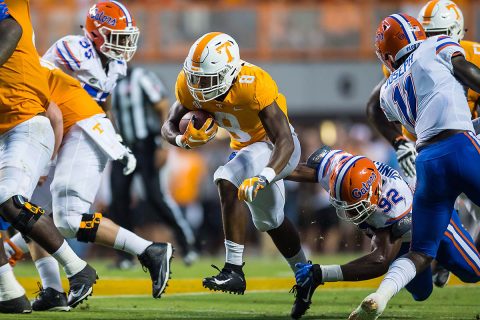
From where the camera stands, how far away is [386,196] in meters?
5.75

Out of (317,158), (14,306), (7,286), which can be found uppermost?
(317,158)

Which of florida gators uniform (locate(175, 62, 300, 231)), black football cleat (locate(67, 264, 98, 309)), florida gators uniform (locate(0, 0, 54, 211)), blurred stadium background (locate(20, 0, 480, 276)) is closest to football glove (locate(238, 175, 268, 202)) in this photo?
florida gators uniform (locate(175, 62, 300, 231))

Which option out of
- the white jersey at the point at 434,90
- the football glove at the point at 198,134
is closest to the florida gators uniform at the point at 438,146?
the white jersey at the point at 434,90

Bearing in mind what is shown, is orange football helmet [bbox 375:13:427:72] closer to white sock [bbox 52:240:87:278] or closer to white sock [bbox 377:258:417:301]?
white sock [bbox 377:258:417:301]

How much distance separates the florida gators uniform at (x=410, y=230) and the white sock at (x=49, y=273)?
5.38 ft

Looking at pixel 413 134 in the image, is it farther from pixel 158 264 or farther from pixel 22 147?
pixel 22 147

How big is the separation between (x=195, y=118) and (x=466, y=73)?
160 centimetres

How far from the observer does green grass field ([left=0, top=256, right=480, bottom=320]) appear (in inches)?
225

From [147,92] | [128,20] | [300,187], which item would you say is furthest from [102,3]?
[300,187]

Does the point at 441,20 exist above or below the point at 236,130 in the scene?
above

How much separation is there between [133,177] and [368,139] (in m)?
4.44

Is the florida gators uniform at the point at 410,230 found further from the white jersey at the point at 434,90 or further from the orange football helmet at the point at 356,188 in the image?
the white jersey at the point at 434,90

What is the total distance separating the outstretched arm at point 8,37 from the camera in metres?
5.44

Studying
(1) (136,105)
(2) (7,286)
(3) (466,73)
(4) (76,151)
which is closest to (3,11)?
(4) (76,151)
